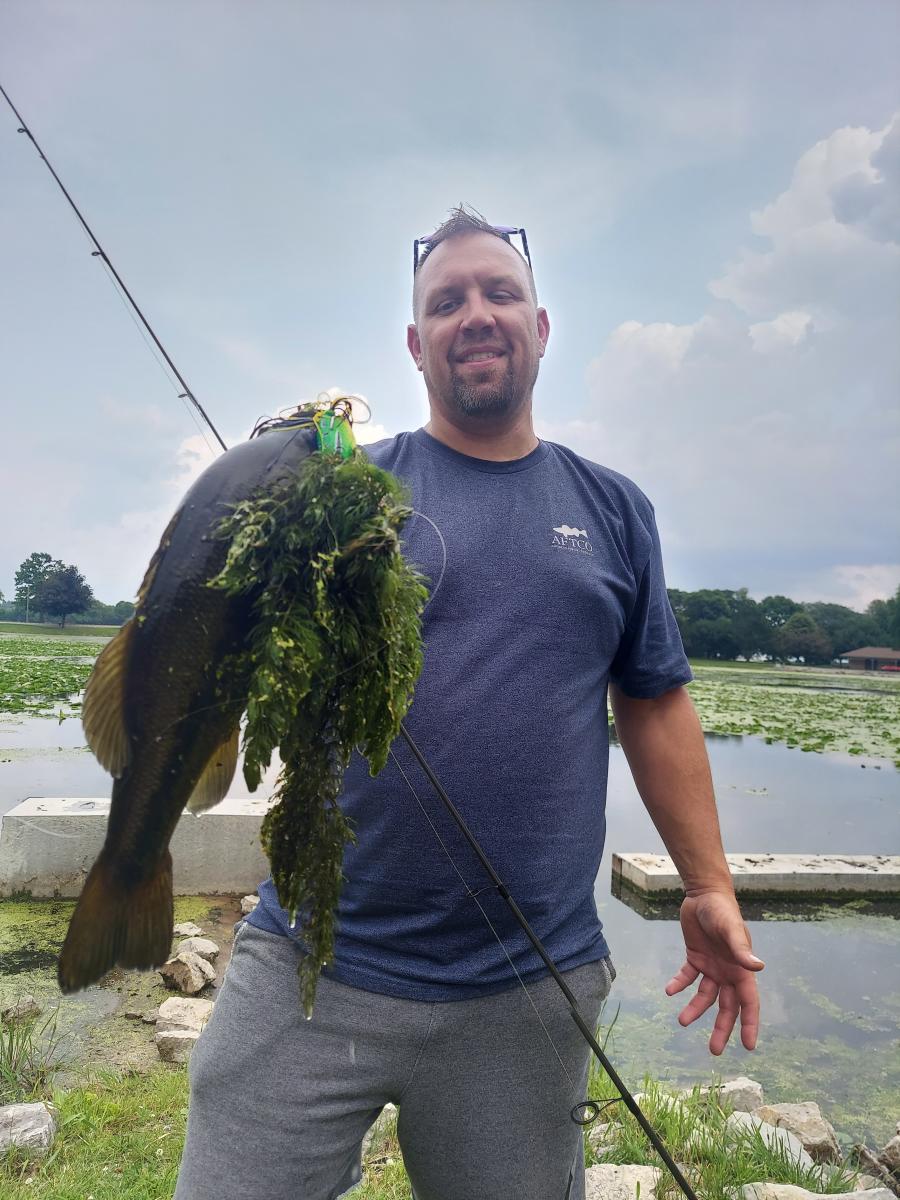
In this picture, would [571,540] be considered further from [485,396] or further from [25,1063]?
[25,1063]

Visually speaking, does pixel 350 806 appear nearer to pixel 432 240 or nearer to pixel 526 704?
pixel 526 704

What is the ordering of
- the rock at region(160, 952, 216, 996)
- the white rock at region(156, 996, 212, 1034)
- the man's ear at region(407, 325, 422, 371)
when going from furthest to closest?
the rock at region(160, 952, 216, 996)
the white rock at region(156, 996, 212, 1034)
the man's ear at region(407, 325, 422, 371)

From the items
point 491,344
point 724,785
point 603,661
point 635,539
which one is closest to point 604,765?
point 603,661

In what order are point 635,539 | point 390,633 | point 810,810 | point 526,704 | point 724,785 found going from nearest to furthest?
point 390,633 < point 526,704 < point 635,539 < point 810,810 < point 724,785

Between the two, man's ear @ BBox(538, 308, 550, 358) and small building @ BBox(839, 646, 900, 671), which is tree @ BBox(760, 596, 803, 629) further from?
man's ear @ BBox(538, 308, 550, 358)

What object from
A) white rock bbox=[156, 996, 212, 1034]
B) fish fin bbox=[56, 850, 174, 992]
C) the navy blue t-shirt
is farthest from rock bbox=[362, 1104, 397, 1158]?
fish fin bbox=[56, 850, 174, 992]

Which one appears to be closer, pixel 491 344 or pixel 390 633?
pixel 390 633

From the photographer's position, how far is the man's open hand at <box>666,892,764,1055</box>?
2443mm

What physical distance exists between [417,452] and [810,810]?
14.7 m

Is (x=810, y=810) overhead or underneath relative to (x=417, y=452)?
underneath

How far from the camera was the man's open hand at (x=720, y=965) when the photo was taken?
2.44 meters

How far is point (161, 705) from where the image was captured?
1487 millimetres

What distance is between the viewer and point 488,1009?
2.12 metres

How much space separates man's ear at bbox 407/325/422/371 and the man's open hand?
6.22ft
